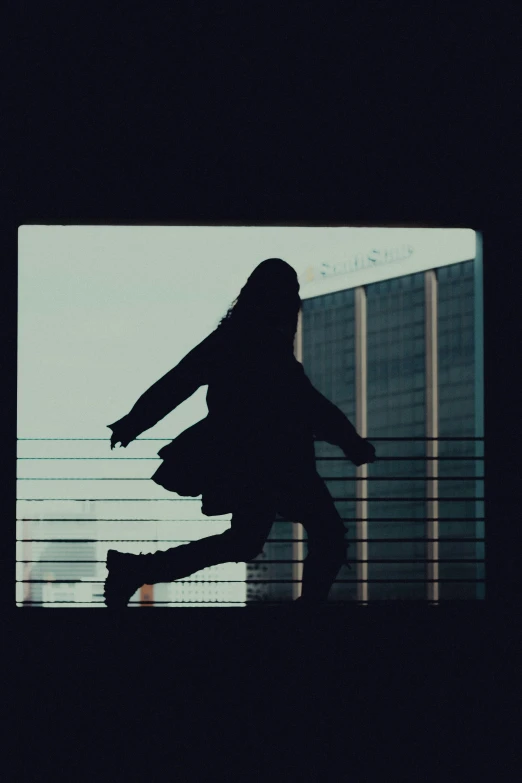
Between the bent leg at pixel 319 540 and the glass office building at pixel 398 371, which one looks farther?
the glass office building at pixel 398 371

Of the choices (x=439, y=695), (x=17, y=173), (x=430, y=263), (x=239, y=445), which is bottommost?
(x=439, y=695)

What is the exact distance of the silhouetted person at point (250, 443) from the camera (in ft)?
18.6

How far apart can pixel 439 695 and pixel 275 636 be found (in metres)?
0.78

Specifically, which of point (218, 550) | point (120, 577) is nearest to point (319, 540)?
point (218, 550)

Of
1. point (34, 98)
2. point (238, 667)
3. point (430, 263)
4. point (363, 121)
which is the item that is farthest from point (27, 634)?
point (430, 263)

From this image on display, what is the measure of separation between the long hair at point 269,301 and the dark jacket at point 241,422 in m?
0.04

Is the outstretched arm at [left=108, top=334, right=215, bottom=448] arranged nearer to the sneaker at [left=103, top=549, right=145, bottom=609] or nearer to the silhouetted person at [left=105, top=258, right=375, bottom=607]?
the silhouetted person at [left=105, top=258, right=375, bottom=607]

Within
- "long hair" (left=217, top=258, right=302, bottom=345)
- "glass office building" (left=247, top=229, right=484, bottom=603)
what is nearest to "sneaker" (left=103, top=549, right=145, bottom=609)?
"long hair" (left=217, top=258, right=302, bottom=345)

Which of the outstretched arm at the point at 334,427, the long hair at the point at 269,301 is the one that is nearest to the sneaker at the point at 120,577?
the outstretched arm at the point at 334,427

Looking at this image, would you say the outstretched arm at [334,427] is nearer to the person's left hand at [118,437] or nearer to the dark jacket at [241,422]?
the dark jacket at [241,422]

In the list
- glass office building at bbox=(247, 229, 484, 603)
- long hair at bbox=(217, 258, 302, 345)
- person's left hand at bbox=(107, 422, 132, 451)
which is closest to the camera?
person's left hand at bbox=(107, 422, 132, 451)

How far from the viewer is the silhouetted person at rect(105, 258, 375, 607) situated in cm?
566

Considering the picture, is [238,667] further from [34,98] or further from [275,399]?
[34,98]

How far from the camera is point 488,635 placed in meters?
5.91
